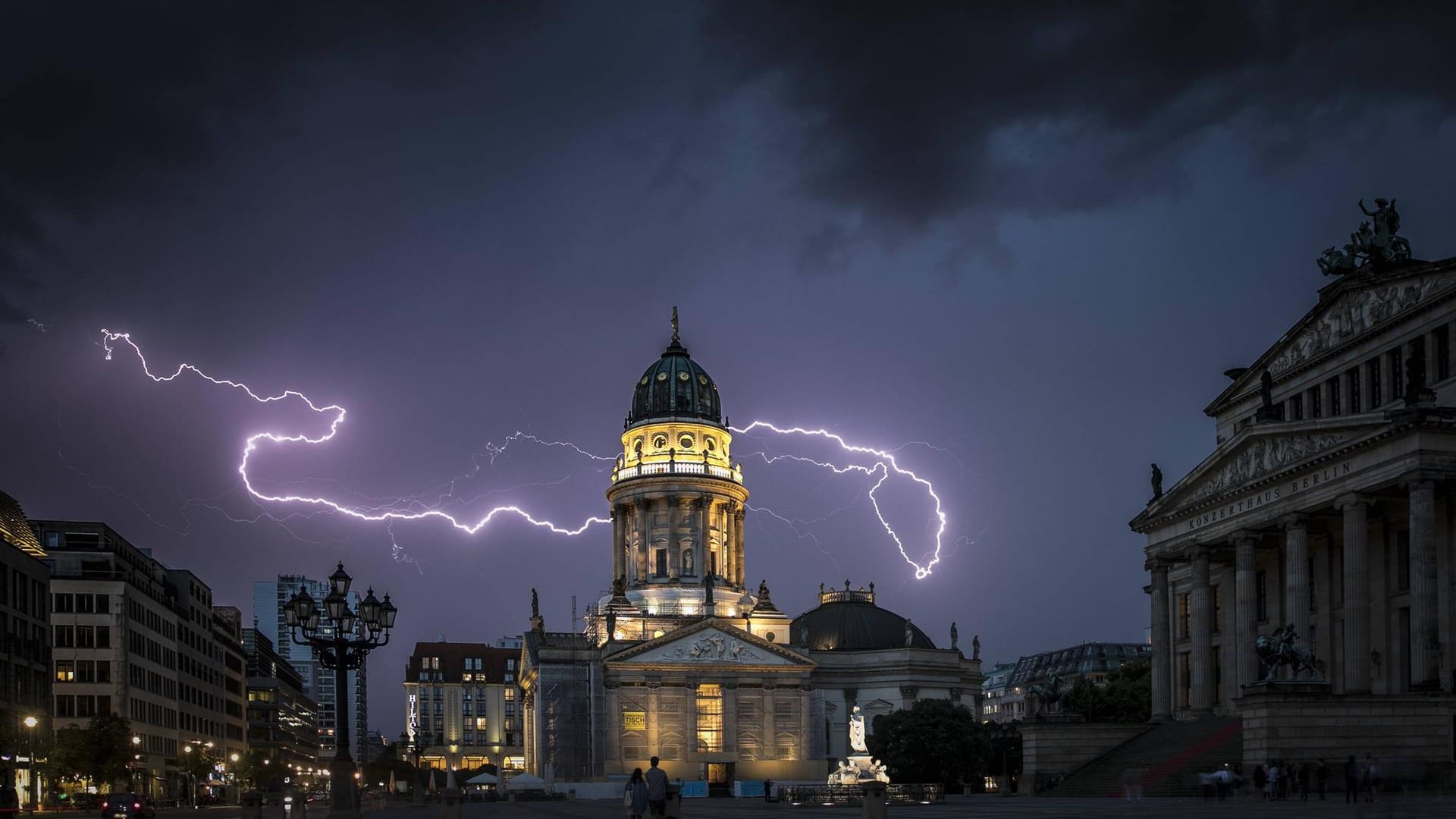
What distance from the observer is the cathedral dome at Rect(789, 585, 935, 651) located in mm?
154875

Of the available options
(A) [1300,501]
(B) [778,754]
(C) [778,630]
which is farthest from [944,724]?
(A) [1300,501]

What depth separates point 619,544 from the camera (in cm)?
15612

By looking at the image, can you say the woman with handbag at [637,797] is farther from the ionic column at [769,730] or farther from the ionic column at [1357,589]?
the ionic column at [769,730]

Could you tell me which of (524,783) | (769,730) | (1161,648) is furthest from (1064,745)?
(769,730)

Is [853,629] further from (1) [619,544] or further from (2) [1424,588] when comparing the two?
(2) [1424,588]

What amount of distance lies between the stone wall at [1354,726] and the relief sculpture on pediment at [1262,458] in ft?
35.3

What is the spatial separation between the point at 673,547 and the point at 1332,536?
91936 mm

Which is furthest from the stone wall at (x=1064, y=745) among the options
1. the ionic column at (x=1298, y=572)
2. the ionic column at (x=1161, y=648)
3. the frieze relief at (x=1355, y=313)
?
the frieze relief at (x=1355, y=313)

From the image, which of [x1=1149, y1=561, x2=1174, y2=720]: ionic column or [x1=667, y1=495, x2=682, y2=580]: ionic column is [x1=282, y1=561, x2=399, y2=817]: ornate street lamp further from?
[x1=667, y1=495, x2=682, y2=580]: ionic column

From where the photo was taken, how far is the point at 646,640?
13588 cm

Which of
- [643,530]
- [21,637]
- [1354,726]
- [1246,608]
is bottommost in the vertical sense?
[1354,726]

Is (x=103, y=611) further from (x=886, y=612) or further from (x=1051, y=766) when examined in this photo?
(x=886, y=612)

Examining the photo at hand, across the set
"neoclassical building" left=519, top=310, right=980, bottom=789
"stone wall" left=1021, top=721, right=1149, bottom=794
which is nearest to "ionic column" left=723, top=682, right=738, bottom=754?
"neoclassical building" left=519, top=310, right=980, bottom=789

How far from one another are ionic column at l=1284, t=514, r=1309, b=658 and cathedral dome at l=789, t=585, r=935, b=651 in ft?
285
